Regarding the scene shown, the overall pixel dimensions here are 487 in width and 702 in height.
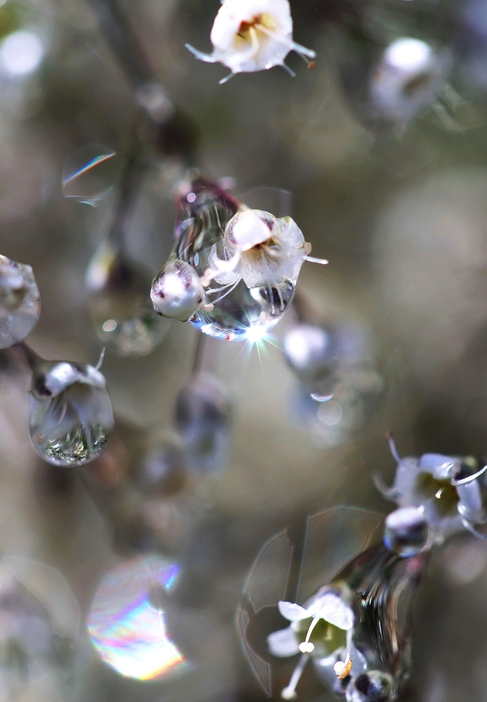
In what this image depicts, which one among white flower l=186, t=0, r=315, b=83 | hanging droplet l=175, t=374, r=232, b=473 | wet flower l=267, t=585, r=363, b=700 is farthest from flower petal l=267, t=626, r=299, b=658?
white flower l=186, t=0, r=315, b=83

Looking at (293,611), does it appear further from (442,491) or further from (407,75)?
(407,75)

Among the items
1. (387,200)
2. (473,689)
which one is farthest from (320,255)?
(473,689)

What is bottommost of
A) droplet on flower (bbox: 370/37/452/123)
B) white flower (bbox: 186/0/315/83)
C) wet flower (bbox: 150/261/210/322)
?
wet flower (bbox: 150/261/210/322)

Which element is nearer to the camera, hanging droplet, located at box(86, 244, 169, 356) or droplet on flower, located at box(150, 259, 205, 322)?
droplet on flower, located at box(150, 259, 205, 322)

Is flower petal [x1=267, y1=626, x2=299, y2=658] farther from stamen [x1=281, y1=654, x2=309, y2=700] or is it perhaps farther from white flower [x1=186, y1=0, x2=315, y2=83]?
white flower [x1=186, y1=0, x2=315, y2=83]

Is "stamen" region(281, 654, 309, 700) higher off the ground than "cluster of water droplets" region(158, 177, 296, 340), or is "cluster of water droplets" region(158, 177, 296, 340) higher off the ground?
"cluster of water droplets" region(158, 177, 296, 340)

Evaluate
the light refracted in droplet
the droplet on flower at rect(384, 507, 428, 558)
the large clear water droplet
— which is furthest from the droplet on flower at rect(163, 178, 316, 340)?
the light refracted in droplet
